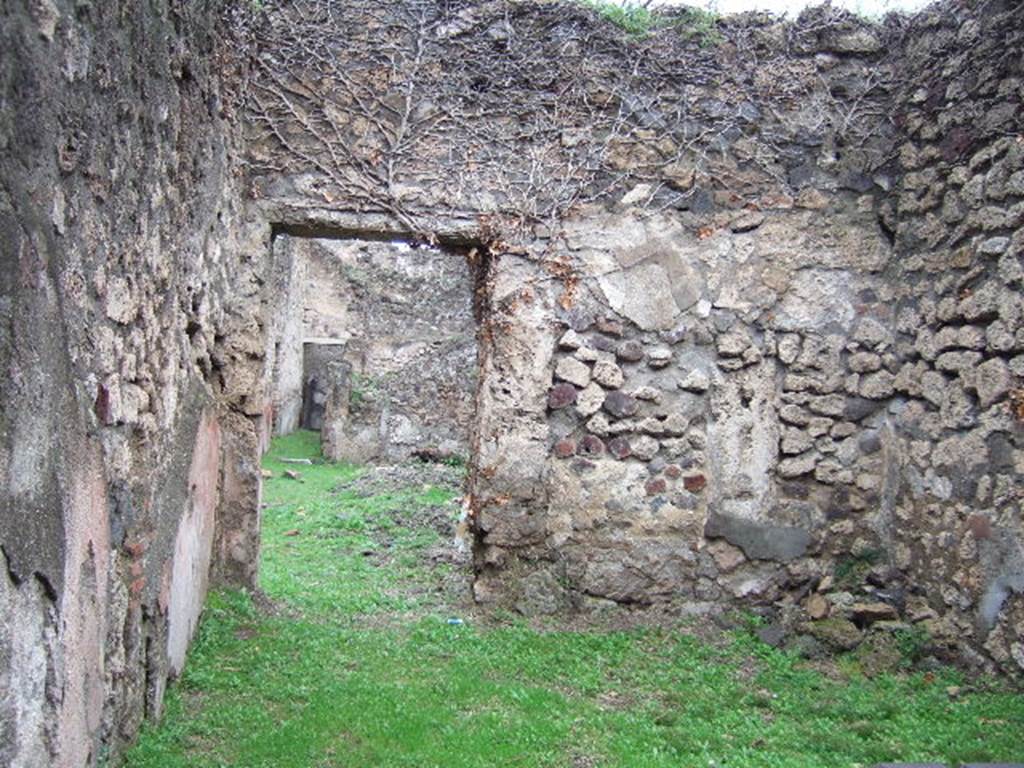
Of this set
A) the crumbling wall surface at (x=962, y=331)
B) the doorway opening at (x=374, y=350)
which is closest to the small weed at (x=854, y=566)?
the crumbling wall surface at (x=962, y=331)

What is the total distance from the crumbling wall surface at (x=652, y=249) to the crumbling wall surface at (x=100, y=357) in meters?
1.11

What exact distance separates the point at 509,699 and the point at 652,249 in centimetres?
257

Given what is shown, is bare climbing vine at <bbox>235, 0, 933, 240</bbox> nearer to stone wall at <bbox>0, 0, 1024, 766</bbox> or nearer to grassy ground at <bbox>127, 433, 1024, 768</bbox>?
stone wall at <bbox>0, 0, 1024, 766</bbox>

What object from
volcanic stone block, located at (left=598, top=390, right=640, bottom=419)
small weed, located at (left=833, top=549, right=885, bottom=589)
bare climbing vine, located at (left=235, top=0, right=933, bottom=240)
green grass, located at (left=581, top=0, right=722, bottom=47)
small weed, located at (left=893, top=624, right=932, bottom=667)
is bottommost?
small weed, located at (left=893, top=624, right=932, bottom=667)

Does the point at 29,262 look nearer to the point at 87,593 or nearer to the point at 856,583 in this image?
the point at 87,593

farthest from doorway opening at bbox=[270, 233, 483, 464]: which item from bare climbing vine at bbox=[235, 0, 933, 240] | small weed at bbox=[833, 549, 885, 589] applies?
small weed at bbox=[833, 549, 885, 589]

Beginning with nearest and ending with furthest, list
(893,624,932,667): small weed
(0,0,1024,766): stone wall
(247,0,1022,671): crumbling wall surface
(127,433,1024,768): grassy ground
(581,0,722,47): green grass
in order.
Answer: (127,433,1024,768): grassy ground → (893,624,932,667): small weed → (0,0,1024,766): stone wall → (247,0,1022,671): crumbling wall surface → (581,0,722,47): green grass

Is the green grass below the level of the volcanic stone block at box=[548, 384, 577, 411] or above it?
above

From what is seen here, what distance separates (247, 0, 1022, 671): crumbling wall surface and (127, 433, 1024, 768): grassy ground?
537 millimetres

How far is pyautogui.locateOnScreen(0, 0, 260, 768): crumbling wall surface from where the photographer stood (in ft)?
6.62

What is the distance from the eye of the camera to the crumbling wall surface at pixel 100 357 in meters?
2.02

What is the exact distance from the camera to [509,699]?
3883 millimetres

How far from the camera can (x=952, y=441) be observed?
4.53m

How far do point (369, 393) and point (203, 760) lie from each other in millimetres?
10752
